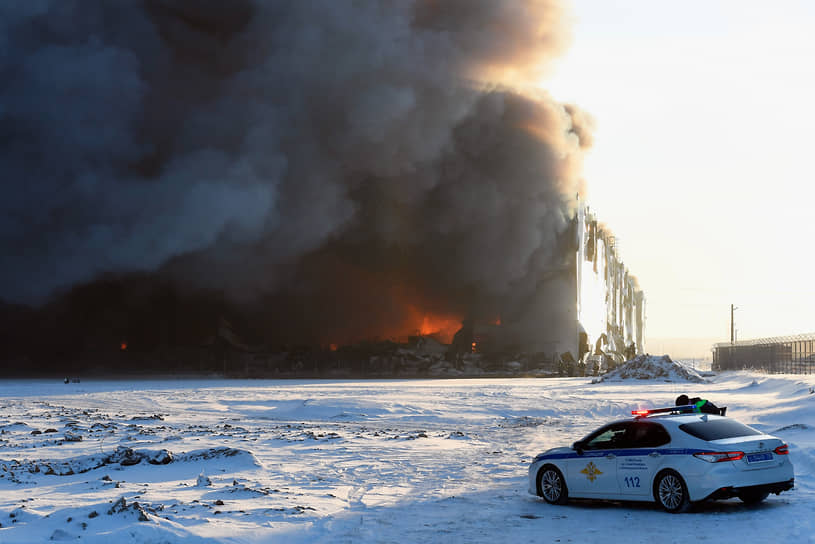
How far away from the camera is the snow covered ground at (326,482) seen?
9109mm

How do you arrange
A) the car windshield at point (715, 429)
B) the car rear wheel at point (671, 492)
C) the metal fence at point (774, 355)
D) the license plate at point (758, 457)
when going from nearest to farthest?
the license plate at point (758, 457) → the car rear wheel at point (671, 492) → the car windshield at point (715, 429) → the metal fence at point (774, 355)

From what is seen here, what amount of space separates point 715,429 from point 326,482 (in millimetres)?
6405

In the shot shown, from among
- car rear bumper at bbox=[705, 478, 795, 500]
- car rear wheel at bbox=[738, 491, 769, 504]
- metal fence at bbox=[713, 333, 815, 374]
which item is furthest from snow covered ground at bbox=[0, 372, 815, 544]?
metal fence at bbox=[713, 333, 815, 374]

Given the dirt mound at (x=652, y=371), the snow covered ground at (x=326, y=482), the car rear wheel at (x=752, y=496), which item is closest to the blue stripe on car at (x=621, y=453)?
the snow covered ground at (x=326, y=482)

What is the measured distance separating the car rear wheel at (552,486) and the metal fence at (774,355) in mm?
39559

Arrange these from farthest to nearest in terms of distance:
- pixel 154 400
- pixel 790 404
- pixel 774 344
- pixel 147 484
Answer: pixel 774 344, pixel 154 400, pixel 790 404, pixel 147 484

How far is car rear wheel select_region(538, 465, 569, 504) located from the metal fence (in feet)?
130

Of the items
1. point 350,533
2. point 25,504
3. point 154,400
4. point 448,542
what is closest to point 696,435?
point 448,542

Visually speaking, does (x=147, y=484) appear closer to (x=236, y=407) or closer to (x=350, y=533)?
(x=350, y=533)

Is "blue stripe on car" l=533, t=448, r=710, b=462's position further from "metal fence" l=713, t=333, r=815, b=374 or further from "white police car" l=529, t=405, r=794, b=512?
"metal fence" l=713, t=333, r=815, b=374

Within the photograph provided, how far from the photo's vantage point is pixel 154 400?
3694 cm

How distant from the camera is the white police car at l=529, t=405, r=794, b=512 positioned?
10.0 m

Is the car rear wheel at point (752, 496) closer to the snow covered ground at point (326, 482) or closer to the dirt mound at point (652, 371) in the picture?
the snow covered ground at point (326, 482)

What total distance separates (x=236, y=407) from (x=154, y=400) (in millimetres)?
5866
